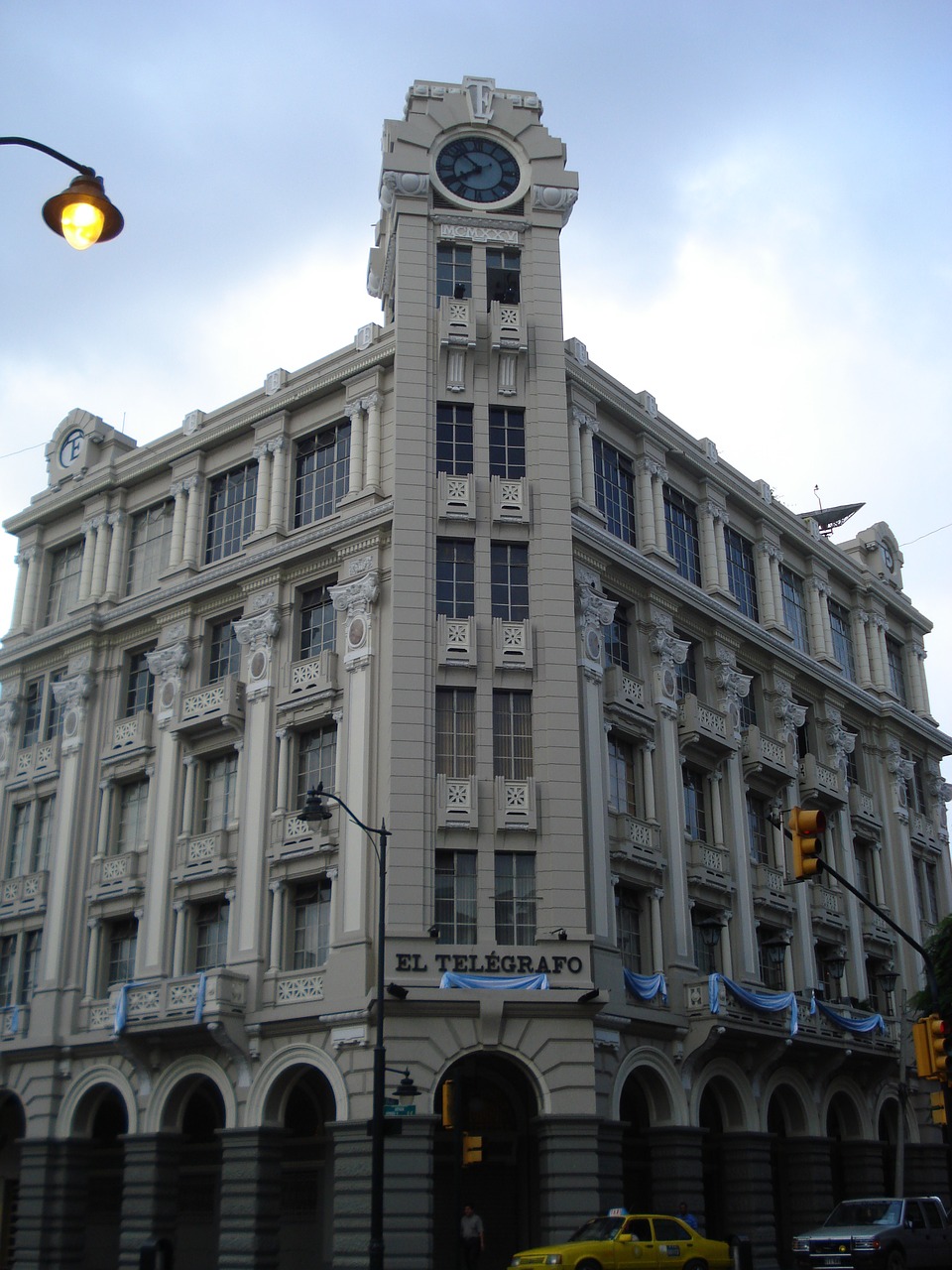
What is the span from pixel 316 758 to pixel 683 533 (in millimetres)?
15860

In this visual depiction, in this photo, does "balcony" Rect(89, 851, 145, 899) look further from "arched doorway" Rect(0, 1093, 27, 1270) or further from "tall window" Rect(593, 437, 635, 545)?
"tall window" Rect(593, 437, 635, 545)

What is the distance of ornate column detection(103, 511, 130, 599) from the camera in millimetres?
46188

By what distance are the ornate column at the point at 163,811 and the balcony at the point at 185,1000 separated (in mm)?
1449

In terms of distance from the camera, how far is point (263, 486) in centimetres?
4256

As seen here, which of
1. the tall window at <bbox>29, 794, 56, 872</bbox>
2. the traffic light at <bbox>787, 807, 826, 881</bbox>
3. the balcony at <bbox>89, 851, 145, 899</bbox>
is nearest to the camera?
the traffic light at <bbox>787, 807, 826, 881</bbox>

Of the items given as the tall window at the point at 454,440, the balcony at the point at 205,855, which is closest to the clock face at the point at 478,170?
the tall window at the point at 454,440

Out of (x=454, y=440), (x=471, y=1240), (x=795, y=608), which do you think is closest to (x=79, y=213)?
(x=471, y=1240)

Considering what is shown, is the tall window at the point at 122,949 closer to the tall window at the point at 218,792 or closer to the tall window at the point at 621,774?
the tall window at the point at 218,792

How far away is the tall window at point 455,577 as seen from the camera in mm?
37031

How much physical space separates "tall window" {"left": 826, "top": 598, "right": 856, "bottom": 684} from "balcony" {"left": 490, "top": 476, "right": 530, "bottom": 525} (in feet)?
68.0

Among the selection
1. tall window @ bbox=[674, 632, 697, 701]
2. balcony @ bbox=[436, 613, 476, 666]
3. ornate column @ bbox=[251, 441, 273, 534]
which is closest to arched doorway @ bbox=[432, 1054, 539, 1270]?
balcony @ bbox=[436, 613, 476, 666]

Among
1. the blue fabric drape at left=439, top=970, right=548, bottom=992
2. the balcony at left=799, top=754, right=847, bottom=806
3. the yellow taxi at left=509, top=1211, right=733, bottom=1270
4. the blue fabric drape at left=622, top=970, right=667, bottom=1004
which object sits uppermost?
the balcony at left=799, top=754, right=847, bottom=806

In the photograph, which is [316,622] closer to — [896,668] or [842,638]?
[842,638]

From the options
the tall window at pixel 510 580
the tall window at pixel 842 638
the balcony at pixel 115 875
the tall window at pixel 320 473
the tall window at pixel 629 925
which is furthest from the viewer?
the tall window at pixel 842 638
